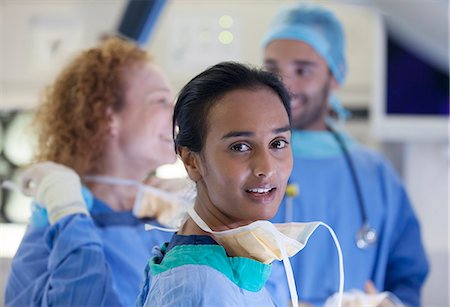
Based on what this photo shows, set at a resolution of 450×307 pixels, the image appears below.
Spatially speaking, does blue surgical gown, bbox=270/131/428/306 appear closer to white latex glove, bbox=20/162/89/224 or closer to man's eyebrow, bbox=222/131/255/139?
white latex glove, bbox=20/162/89/224

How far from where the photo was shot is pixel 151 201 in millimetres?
1770

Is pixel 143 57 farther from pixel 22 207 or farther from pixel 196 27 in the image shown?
pixel 22 207

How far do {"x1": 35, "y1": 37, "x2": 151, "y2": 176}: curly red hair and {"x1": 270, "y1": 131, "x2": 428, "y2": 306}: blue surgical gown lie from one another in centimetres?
57

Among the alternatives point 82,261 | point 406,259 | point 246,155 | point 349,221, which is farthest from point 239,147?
point 406,259

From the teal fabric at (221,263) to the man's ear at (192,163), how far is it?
0.37 ft

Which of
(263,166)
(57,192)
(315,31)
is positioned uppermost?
(315,31)

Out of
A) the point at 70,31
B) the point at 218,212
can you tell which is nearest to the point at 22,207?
the point at 70,31

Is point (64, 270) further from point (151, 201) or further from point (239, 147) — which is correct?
point (239, 147)

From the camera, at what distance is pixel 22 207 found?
355 centimetres

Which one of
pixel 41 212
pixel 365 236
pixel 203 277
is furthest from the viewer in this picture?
pixel 365 236

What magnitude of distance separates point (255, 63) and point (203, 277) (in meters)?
2.53

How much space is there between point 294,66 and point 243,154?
1.08 m

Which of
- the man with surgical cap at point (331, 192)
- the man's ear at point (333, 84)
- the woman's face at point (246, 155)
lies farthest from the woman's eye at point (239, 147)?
the man's ear at point (333, 84)

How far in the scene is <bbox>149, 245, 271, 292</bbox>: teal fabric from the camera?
1.00 meters
